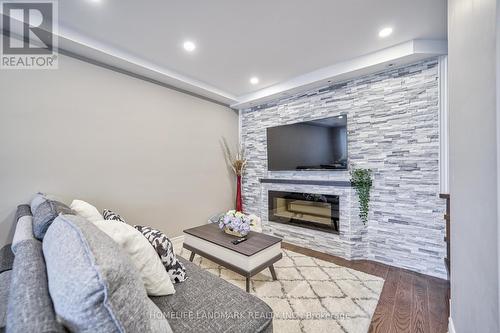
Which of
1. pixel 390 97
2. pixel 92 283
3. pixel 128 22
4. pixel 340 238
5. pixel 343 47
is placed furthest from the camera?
pixel 340 238

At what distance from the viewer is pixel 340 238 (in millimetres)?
2744

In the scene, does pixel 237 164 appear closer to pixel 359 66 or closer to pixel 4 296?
pixel 359 66

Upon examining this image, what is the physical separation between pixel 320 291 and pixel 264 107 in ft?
9.64

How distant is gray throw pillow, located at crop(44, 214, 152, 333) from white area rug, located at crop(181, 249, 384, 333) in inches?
51.2

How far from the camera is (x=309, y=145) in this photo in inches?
122

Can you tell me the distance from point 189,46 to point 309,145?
205 cm

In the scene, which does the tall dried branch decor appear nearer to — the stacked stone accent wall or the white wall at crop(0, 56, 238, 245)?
the white wall at crop(0, 56, 238, 245)

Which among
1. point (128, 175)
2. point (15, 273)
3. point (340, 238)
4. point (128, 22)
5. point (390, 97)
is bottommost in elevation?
point (340, 238)

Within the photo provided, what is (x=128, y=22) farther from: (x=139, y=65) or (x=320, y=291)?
(x=320, y=291)

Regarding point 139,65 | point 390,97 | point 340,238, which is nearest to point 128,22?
point 139,65

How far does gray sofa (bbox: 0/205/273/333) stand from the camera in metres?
0.51

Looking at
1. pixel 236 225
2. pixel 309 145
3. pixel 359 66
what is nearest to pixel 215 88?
pixel 309 145

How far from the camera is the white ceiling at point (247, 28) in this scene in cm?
175

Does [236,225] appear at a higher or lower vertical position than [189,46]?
lower
